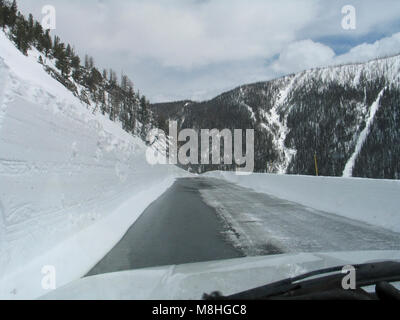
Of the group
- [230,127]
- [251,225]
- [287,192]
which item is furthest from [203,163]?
[251,225]

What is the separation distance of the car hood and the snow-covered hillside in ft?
3.63

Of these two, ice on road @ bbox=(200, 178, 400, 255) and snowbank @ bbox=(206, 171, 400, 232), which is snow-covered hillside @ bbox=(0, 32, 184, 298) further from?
snowbank @ bbox=(206, 171, 400, 232)

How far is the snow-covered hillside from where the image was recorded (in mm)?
3938

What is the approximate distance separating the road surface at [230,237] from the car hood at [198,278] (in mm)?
1523

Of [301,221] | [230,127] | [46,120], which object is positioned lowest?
[301,221]

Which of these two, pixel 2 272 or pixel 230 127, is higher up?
pixel 230 127

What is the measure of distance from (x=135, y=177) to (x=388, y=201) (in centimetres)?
945

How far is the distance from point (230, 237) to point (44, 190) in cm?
378

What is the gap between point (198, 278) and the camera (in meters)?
3.19

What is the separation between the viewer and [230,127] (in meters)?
198

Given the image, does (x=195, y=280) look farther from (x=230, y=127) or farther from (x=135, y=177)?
(x=230, y=127)
